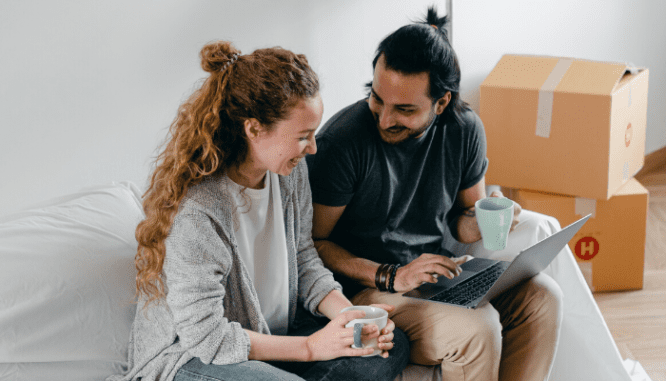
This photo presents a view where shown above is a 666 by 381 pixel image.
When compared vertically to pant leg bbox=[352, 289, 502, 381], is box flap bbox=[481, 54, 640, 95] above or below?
above

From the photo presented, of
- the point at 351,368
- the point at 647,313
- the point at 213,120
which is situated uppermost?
the point at 213,120

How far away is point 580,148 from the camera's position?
89.7 inches

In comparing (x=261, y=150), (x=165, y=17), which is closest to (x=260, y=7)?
(x=165, y=17)

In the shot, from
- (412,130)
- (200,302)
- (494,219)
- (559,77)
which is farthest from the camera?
(559,77)

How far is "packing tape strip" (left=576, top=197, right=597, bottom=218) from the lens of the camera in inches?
92.0

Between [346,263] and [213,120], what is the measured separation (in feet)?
1.69

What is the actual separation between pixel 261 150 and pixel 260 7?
79cm

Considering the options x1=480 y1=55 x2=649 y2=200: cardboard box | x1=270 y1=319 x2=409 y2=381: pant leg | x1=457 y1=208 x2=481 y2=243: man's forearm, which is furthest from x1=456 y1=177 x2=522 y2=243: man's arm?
x1=480 y1=55 x2=649 y2=200: cardboard box

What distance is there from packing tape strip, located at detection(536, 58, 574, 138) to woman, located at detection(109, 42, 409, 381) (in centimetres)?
124

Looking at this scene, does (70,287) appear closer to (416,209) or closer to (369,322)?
(369,322)

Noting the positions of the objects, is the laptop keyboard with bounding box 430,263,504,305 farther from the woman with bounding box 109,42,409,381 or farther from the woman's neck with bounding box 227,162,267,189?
the woman's neck with bounding box 227,162,267,189

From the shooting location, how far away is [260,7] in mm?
1921

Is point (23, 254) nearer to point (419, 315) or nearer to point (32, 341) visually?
point (32, 341)

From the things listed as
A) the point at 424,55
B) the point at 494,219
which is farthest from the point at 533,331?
the point at 424,55
